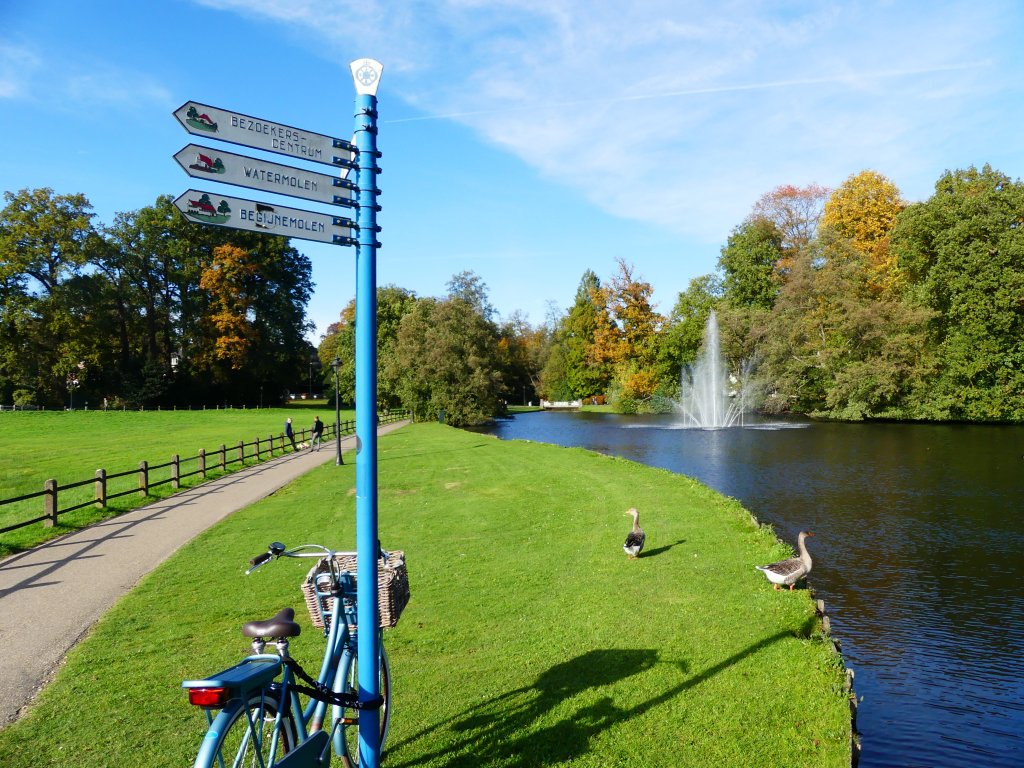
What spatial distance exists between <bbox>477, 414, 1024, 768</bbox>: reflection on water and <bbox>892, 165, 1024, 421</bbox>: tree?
46.9ft

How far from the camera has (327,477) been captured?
830 inches

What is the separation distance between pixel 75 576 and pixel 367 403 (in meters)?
8.78

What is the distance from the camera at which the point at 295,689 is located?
149 inches

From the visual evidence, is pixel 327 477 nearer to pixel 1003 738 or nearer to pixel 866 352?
pixel 1003 738

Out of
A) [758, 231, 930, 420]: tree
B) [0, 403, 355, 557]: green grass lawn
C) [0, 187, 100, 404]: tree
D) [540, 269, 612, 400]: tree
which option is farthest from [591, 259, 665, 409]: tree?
[0, 187, 100, 404]: tree

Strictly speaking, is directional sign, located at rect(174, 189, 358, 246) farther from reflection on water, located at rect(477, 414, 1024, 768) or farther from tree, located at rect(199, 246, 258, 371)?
tree, located at rect(199, 246, 258, 371)

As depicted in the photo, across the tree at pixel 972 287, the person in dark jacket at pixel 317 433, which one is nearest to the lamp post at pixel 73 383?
the person in dark jacket at pixel 317 433

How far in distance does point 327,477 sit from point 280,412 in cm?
4513

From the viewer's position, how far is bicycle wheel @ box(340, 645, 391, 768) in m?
4.45

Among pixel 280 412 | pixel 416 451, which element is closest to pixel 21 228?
pixel 280 412

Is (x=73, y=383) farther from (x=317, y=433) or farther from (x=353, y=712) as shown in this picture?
(x=353, y=712)

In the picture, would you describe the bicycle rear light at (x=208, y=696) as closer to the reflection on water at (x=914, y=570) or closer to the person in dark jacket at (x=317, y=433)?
the reflection on water at (x=914, y=570)

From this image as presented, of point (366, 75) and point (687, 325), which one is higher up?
point (687, 325)

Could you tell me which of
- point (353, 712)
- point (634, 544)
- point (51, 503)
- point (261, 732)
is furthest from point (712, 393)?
point (261, 732)
